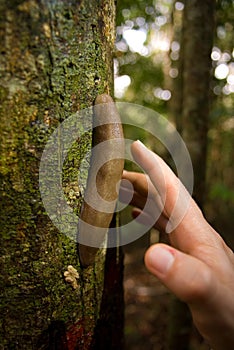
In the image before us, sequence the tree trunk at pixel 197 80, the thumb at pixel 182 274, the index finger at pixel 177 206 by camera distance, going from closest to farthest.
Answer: the thumb at pixel 182 274, the index finger at pixel 177 206, the tree trunk at pixel 197 80

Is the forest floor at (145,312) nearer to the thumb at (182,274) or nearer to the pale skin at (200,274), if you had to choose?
the pale skin at (200,274)

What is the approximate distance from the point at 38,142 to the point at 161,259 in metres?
0.37

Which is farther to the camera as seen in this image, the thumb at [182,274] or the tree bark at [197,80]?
the tree bark at [197,80]

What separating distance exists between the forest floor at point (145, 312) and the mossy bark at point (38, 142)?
204cm

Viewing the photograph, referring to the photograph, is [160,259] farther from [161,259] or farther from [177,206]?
[177,206]

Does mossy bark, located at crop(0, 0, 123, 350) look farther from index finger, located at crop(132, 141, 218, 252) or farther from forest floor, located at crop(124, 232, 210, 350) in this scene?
forest floor, located at crop(124, 232, 210, 350)

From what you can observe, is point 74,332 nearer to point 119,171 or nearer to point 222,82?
point 119,171

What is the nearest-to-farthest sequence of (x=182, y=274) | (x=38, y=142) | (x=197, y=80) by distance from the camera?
(x=182, y=274) → (x=38, y=142) → (x=197, y=80)

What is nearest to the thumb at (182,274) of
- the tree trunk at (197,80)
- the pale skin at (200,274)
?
the pale skin at (200,274)

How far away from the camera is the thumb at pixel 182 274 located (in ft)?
2.14

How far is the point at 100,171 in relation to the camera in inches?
34.7

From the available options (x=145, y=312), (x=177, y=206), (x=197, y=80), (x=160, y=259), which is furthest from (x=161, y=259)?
(x=145, y=312)

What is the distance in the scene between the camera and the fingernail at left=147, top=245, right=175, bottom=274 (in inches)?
26.2

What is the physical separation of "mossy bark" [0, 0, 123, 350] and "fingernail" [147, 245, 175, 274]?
25cm
